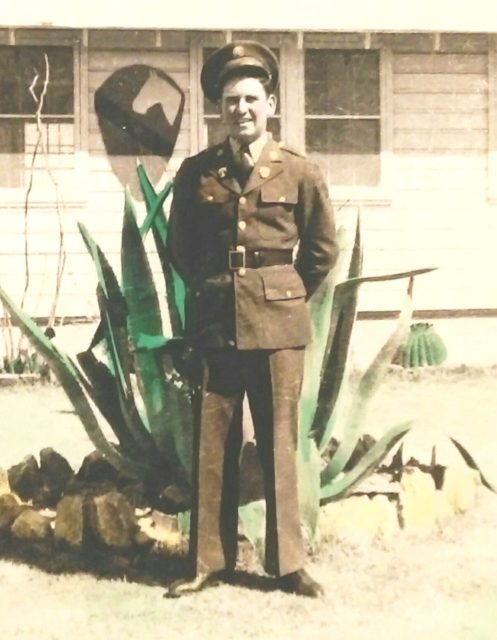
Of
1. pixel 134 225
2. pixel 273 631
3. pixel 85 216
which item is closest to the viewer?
pixel 273 631

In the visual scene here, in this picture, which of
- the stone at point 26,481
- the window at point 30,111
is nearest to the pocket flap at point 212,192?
the stone at point 26,481

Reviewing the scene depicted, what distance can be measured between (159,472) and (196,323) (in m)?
0.80

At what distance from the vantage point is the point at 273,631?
3217 millimetres

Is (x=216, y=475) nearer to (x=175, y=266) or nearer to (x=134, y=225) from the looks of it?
(x=175, y=266)

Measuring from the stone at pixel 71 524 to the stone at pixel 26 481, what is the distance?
442 mm

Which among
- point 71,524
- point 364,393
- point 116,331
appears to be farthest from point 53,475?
point 364,393

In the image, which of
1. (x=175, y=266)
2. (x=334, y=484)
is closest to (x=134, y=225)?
(x=175, y=266)

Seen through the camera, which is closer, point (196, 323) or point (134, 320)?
point (196, 323)

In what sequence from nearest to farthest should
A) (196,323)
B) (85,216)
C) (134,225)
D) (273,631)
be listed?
(273,631), (196,323), (134,225), (85,216)

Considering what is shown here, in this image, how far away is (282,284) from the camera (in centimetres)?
339

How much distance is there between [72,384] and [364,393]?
1.04 metres

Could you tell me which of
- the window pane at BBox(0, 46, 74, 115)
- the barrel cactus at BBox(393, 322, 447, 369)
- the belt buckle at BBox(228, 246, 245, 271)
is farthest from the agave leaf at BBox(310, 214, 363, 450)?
the window pane at BBox(0, 46, 74, 115)

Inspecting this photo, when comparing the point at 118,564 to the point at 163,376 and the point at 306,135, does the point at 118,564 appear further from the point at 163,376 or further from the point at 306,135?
the point at 306,135

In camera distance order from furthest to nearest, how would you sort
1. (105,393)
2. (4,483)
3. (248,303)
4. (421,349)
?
(421,349) < (4,483) < (105,393) < (248,303)
